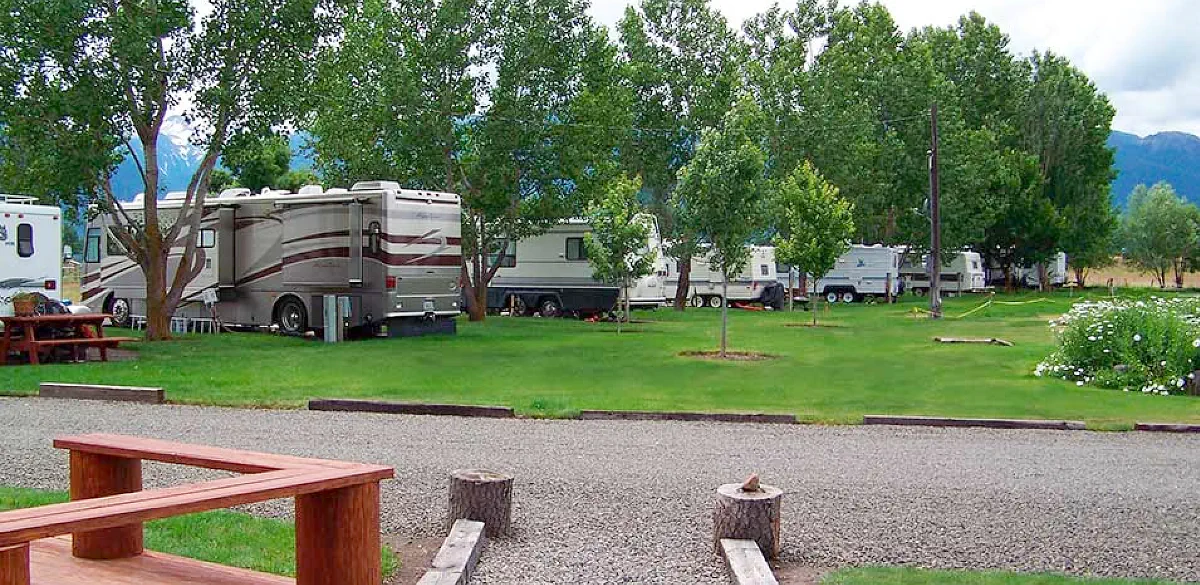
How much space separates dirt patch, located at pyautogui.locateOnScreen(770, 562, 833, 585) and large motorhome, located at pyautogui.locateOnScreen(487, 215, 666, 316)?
27.2m

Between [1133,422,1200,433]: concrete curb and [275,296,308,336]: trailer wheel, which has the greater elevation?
[275,296,308,336]: trailer wheel

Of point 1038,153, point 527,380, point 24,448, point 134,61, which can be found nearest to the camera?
point 24,448

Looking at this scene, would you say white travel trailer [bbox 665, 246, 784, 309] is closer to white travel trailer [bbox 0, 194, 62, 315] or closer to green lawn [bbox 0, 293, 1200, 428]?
green lawn [bbox 0, 293, 1200, 428]

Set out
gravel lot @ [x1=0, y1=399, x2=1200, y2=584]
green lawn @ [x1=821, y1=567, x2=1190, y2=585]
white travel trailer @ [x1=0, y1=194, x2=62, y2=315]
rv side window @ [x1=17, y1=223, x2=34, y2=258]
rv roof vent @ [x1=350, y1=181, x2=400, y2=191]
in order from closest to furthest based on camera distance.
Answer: green lawn @ [x1=821, y1=567, x2=1190, y2=585] → gravel lot @ [x1=0, y1=399, x2=1200, y2=584] → white travel trailer @ [x1=0, y1=194, x2=62, y2=315] → rv side window @ [x1=17, y1=223, x2=34, y2=258] → rv roof vent @ [x1=350, y1=181, x2=400, y2=191]

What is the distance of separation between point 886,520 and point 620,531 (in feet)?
5.45

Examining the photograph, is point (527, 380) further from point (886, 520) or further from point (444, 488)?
point (886, 520)

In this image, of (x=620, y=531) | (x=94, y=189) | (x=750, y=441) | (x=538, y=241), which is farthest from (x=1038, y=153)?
(x=620, y=531)

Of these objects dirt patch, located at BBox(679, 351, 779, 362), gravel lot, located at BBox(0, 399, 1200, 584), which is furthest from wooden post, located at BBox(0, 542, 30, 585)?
dirt patch, located at BBox(679, 351, 779, 362)

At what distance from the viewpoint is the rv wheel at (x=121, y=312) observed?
27.9 meters

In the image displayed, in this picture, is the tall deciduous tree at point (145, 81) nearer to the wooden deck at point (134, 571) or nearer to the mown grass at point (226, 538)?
the mown grass at point (226, 538)

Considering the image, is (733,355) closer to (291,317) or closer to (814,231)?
(291,317)

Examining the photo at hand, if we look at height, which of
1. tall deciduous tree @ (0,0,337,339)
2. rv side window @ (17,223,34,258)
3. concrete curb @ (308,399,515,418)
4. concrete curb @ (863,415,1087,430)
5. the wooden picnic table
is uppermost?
tall deciduous tree @ (0,0,337,339)

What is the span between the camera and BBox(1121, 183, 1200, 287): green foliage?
7950 centimetres

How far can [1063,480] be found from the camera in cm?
890
